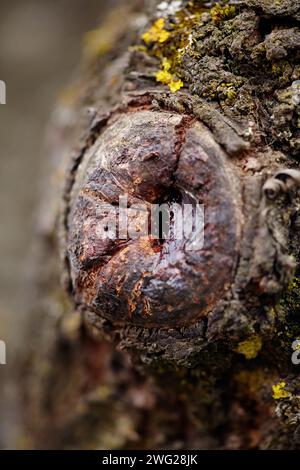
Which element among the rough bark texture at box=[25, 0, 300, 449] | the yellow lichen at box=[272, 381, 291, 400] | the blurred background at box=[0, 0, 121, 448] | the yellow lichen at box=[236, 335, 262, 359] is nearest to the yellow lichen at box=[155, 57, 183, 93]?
the rough bark texture at box=[25, 0, 300, 449]

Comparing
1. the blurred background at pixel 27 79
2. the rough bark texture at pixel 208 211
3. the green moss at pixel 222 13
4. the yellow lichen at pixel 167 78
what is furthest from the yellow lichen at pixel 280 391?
the blurred background at pixel 27 79

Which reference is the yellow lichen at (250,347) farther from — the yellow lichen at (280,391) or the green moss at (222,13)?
the green moss at (222,13)

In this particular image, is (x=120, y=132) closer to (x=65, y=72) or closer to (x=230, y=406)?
(x=230, y=406)

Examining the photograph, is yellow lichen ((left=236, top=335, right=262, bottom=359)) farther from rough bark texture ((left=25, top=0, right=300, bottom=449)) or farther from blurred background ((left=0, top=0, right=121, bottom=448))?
blurred background ((left=0, top=0, right=121, bottom=448))

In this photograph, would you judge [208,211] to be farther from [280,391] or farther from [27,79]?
[27,79]

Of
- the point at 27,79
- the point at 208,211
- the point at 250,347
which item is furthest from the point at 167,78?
the point at 27,79

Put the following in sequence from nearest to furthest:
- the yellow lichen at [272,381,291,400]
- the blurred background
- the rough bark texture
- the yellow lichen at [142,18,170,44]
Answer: the rough bark texture < the yellow lichen at [272,381,291,400] < the yellow lichen at [142,18,170,44] < the blurred background

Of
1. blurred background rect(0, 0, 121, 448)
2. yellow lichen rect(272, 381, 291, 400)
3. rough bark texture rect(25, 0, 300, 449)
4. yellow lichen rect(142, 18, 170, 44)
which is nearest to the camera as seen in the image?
rough bark texture rect(25, 0, 300, 449)
